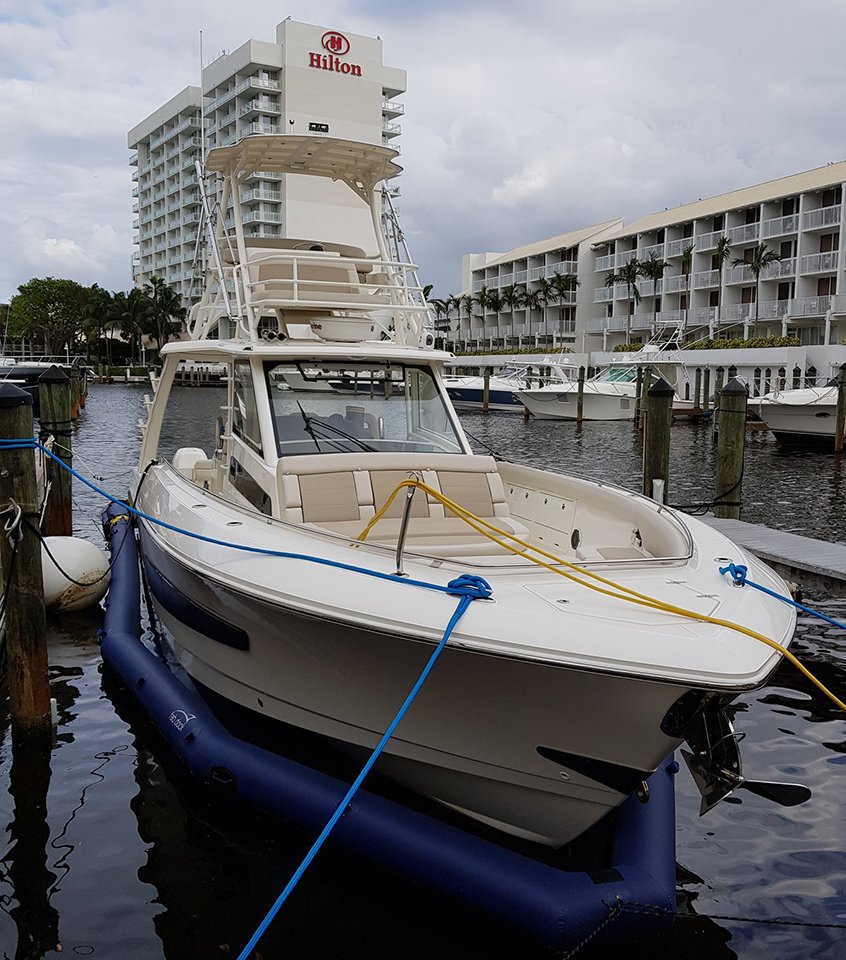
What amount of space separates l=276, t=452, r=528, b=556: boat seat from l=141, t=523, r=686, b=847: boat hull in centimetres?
106

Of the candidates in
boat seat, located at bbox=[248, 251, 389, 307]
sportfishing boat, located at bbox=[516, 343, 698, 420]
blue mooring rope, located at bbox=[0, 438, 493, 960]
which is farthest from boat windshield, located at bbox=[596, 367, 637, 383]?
blue mooring rope, located at bbox=[0, 438, 493, 960]

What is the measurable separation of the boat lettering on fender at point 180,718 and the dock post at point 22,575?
3.78 feet

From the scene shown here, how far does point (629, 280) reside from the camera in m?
62.5

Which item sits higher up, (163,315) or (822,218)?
(822,218)

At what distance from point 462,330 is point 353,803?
289ft

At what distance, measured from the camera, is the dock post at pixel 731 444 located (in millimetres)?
11867

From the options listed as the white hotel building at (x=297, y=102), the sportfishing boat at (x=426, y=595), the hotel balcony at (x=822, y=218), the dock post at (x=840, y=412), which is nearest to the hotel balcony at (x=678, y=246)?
the hotel balcony at (x=822, y=218)

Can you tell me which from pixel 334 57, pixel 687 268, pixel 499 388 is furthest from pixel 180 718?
pixel 334 57

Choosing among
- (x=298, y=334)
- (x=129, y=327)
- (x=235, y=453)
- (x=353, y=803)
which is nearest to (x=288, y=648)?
(x=353, y=803)

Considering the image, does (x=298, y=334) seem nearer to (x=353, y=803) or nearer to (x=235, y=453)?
(x=235, y=453)

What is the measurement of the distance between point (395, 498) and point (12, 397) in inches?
108

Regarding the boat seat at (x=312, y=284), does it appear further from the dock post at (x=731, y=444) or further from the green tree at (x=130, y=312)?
the green tree at (x=130, y=312)

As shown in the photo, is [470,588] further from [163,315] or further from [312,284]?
[163,315]

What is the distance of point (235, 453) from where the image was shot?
7.62 metres
